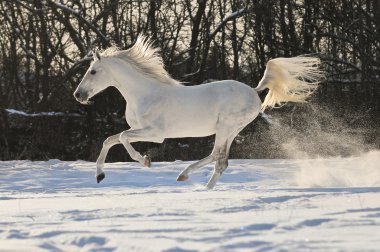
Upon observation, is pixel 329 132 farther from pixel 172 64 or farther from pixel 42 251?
pixel 42 251

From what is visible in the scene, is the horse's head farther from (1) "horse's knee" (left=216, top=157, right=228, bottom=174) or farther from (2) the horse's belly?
(1) "horse's knee" (left=216, top=157, right=228, bottom=174)

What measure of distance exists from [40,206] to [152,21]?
506 inches

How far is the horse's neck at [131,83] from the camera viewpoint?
26.6 ft

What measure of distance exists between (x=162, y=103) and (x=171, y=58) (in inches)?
392

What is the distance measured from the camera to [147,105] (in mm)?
8008

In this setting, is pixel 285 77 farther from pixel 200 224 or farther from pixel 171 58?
pixel 171 58

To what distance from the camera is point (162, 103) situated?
804cm

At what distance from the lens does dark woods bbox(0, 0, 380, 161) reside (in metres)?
16.6

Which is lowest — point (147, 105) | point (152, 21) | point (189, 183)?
point (189, 183)

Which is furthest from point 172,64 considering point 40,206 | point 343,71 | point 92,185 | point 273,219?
point 273,219

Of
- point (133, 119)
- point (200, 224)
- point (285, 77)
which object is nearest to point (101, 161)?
point (133, 119)

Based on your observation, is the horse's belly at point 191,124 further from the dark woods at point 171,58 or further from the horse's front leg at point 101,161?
the dark woods at point 171,58

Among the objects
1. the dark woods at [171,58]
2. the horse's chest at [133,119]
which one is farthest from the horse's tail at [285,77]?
the dark woods at [171,58]

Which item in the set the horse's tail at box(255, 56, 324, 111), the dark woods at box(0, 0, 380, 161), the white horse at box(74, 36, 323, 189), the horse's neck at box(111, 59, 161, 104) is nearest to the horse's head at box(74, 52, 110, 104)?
the white horse at box(74, 36, 323, 189)
